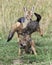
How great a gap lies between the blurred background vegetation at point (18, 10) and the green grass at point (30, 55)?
4.83 feet

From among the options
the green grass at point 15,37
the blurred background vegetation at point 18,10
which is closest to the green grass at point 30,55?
the green grass at point 15,37

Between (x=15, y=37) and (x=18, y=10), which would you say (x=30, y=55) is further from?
(x=18, y=10)

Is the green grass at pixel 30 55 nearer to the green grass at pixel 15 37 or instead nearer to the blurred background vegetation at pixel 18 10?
the green grass at pixel 15 37

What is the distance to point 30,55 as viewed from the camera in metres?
6.30

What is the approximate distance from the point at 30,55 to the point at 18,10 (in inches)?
141

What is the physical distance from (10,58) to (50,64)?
95cm

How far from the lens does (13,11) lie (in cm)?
962

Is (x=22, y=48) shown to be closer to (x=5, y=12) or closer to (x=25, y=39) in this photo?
(x=25, y=39)

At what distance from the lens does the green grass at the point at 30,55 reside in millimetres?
6004

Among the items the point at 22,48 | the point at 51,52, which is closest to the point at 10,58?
the point at 22,48

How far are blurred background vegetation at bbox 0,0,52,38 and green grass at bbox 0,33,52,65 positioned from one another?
147 cm

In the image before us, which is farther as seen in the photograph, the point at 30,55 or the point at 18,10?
the point at 18,10

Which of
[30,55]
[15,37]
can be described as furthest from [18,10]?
[30,55]

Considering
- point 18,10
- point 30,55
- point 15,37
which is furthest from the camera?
point 18,10
